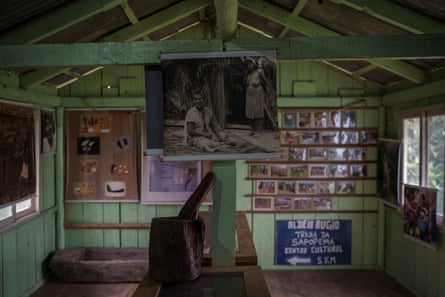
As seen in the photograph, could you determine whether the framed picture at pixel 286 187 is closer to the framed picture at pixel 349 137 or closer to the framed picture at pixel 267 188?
the framed picture at pixel 267 188

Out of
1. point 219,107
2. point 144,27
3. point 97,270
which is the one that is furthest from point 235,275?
point 97,270

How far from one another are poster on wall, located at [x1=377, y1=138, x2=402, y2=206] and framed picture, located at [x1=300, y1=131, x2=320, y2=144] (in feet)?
3.11

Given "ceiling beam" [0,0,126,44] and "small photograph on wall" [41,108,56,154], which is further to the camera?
"small photograph on wall" [41,108,56,154]

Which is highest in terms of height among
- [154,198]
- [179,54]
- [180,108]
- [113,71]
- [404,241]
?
[113,71]

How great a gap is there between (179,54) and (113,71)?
3.94 metres

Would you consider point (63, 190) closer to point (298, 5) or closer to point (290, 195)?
point (290, 195)

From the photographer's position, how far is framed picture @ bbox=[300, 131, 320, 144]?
6.32m

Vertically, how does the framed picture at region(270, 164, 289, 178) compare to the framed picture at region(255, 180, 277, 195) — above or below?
above

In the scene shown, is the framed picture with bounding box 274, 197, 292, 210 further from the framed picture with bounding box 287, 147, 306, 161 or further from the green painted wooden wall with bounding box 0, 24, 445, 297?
the framed picture with bounding box 287, 147, 306, 161

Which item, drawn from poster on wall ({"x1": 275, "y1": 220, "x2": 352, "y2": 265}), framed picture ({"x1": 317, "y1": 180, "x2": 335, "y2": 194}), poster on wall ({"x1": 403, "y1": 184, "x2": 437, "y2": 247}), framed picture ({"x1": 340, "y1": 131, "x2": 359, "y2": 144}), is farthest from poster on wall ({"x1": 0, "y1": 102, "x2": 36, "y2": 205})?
poster on wall ({"x1": 403, "y1": 184, "x2": 437, "y2": 247})

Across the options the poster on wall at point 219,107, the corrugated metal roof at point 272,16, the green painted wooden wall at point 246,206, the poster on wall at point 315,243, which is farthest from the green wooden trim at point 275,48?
the poster on wall at point 315,243

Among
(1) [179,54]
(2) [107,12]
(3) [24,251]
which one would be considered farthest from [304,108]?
(3) [24,251]

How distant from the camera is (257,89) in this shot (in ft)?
8.95

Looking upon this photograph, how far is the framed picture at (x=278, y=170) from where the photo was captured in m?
6.36
